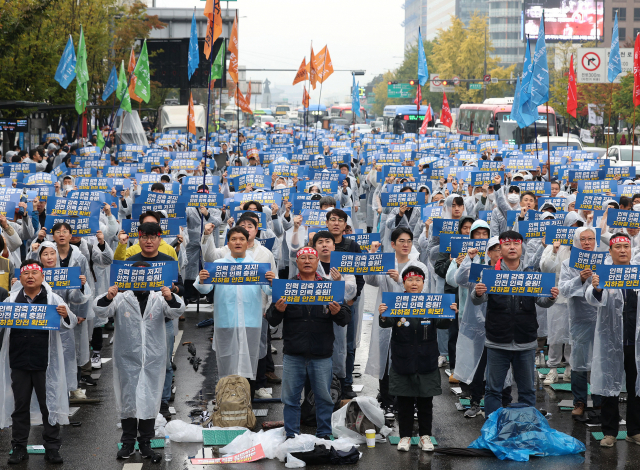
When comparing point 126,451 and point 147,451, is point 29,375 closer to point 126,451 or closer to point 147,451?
point 126,451

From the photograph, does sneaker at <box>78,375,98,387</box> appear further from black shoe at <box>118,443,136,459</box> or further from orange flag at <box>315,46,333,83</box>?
orange flag at <box>315,46,333,83</box>

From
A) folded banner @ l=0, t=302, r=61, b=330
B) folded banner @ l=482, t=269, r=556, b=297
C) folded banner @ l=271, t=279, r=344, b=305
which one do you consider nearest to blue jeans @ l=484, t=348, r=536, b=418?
folded banner @ l=482, t=269, r=556, b=297

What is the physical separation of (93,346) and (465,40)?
70.6 meters

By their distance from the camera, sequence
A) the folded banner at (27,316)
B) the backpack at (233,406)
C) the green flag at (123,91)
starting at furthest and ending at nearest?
the green flag at (123,91) < the backpack at (233,406) < the folded banner at (27,316)

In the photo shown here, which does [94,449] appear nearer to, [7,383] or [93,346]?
[7,383]

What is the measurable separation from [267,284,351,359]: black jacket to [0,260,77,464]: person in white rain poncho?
Answer: 182 centimetres

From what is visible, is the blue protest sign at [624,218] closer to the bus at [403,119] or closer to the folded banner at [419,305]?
the folded banner at [419,305]

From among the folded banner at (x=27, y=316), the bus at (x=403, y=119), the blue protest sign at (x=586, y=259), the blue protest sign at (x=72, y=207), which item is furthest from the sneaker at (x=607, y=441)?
the bus at (x=403, y=119)

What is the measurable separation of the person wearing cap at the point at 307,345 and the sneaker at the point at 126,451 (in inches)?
51.4

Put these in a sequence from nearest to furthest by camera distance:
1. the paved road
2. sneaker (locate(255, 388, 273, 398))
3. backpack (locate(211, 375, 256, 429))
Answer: the paved road, backpack (locate(211, 375, 256, 429)), sneaker (locate(255, 388, 273, 398))

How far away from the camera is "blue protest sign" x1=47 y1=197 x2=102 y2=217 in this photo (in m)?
11.4

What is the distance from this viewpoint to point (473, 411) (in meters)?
8.55

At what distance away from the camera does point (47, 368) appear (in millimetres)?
7488

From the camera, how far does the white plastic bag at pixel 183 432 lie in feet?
25.8
